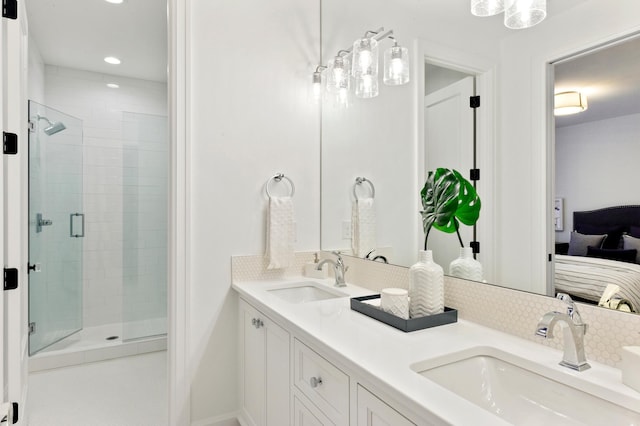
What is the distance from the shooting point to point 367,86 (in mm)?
1867

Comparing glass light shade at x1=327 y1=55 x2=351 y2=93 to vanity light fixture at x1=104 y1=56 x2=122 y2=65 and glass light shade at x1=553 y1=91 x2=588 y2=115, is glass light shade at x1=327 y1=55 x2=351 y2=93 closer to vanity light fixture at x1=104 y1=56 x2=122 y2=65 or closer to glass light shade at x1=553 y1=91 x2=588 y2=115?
glass light shade at x1=553 y1=91 x2=588 y2=115

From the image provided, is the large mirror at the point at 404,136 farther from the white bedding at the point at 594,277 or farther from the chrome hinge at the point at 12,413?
the chrome hinge at the point at 12,413

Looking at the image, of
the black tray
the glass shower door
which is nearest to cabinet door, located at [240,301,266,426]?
the black tray

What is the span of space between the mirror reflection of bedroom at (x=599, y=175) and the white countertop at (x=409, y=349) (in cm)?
21

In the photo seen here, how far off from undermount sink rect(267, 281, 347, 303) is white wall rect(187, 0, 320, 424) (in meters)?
0.25

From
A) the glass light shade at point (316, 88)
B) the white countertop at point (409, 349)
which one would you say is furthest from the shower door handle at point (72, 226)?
the white countertop at point (409, 349)

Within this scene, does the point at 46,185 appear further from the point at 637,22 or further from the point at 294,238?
the point at 637,22

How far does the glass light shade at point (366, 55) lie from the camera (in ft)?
5.94

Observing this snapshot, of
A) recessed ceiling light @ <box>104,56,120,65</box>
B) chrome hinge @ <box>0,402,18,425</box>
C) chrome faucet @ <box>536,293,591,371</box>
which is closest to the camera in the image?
chrome faucet @ <box>536,293,591,371</box>

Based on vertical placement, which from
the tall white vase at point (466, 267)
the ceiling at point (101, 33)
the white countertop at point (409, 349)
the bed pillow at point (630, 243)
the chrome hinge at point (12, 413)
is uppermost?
the ceiling at point (101, 33)

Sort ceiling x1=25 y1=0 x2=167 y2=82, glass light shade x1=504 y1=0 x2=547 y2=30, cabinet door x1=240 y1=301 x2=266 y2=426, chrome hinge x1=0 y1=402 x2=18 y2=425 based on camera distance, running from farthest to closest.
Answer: ceiling x1=25 y1=0 x2=167 y2=82, cabinet door x1=240 y1=301 x2=266 y2=426, chrome hinge x1=0 y1=402 x2=18 y2=425, glass light shade x1=504 y1=0 x2=547 y2=30

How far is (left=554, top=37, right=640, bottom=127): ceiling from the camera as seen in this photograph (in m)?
0.89

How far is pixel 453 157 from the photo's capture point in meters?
1.38

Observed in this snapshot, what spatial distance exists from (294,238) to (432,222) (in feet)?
2.93
